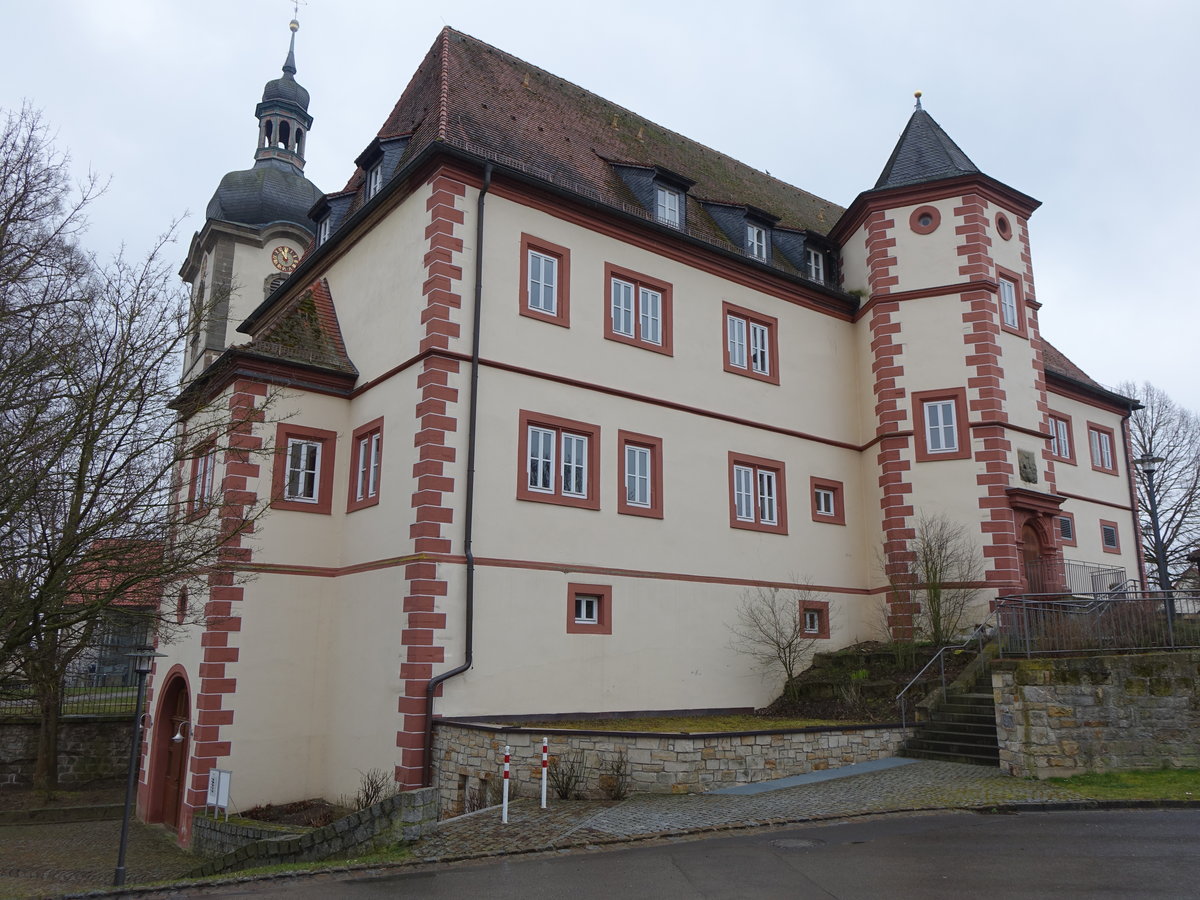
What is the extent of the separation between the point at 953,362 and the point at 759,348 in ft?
13.8

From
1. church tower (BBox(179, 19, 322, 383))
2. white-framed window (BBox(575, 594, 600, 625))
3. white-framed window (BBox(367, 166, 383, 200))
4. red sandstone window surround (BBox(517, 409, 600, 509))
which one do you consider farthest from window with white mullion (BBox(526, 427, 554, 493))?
church tower (BBox(179, 19, 322, 383))

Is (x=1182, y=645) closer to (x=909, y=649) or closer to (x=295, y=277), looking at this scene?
(x=909, y=649)

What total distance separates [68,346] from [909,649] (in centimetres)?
1477

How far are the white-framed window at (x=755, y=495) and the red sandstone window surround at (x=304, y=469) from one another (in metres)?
7.58

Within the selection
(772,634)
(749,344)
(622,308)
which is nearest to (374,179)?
(622,308)

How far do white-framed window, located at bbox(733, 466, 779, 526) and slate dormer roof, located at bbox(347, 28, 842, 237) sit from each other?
16.3 feet

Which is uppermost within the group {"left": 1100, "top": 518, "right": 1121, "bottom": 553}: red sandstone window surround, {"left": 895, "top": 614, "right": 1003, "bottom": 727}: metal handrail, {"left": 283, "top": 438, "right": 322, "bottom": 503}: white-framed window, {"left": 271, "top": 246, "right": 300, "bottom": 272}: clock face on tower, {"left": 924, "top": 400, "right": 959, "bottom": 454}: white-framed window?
{"left": 271, "top": 246, "right": 300, "bottom": 272}: clock face on tower

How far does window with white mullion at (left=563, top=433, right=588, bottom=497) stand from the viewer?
16.6 meters

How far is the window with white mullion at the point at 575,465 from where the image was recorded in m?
16.6

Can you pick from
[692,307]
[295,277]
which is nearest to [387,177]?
[295,277]

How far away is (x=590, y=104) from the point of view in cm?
2258

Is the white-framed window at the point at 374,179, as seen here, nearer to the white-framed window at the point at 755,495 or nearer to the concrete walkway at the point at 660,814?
the white-framed window at the point at 755,495

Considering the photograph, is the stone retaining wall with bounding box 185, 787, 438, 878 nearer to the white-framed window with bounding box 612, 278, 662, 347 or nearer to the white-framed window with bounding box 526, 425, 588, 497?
the white-framed window with bounding box 526, 425, 588, 497

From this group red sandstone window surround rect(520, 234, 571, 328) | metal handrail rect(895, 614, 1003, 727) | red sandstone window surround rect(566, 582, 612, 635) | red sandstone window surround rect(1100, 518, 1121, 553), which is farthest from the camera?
red sandstone window surround rect(1100, 518, 1121, 553)
